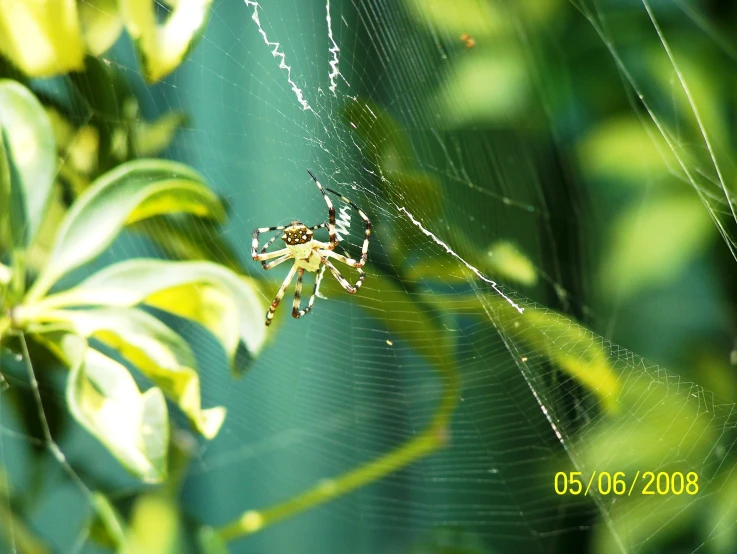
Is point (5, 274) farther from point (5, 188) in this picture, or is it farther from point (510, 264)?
point (510, 264)

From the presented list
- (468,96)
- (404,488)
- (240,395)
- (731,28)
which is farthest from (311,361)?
(731,28)

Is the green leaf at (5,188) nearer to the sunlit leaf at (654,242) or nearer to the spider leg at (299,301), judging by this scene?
the spider leg at (299,301)

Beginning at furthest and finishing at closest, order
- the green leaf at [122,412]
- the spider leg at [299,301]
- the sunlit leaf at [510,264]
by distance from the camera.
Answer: the spider leg at [299,301], the sunlit leaf at [510,264], the green leaf at [122,412]

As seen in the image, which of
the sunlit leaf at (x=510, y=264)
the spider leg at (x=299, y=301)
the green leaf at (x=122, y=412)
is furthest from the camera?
the spider leg at (x=299, y=301)

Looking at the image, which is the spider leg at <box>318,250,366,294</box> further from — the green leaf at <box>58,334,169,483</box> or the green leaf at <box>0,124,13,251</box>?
the green leaf at <box>0,124,13,251</box>
